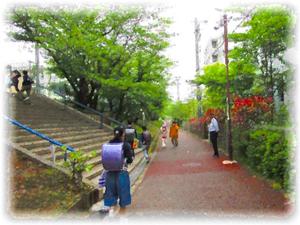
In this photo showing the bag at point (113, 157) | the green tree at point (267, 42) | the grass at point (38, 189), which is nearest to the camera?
the bag at point (113, 157)

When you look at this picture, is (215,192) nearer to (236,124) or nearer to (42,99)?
(236,124)

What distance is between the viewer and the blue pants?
6.36 metres

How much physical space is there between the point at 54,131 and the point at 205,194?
7.36m

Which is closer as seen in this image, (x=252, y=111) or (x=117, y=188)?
(x=117, y=188)

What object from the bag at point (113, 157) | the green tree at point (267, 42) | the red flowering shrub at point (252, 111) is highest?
the green tree at point (267, 42)

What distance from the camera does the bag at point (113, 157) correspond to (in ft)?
20.5

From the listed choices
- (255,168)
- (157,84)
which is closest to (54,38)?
(157,84)

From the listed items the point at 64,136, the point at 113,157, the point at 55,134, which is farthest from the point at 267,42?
the point at 113,157

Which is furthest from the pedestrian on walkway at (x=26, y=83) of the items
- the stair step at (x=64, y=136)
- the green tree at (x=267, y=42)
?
the green tree at (x=267, y=42)

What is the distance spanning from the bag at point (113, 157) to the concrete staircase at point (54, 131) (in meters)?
2.43

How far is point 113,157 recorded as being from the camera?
20.5ft

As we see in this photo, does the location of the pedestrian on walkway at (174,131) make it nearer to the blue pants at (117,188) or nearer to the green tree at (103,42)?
the green tree at (103,42)

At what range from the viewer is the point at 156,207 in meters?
7.43

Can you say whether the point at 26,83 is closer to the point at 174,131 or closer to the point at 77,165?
the point at 174,131
